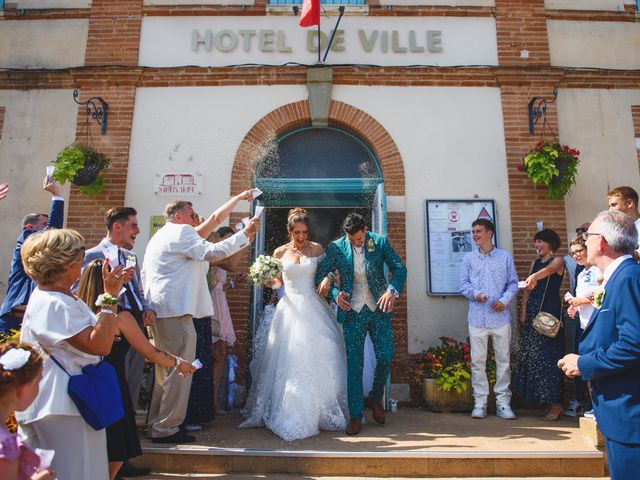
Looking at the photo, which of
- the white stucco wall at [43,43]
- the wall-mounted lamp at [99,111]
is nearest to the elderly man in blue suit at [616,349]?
the wall-mounted lamp at [99,111]

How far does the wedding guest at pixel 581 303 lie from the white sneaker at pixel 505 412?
0.71 meters

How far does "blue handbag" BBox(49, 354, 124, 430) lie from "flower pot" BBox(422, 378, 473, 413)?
4.20 metres

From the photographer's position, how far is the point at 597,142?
7.37 meters

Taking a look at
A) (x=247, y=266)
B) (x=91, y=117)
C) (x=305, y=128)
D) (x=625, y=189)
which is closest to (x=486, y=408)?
(x=625, y=189)

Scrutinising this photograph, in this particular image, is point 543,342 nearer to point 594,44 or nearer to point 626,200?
point 626,200

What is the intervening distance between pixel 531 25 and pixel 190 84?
4996mm

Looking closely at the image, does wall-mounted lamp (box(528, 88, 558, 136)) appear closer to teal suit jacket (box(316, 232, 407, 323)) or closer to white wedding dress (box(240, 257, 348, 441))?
teal suit jacket (box(316, 232, 407, 323))

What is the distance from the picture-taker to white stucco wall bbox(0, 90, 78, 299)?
23.9ft

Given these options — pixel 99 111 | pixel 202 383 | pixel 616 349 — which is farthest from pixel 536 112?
pixel 99 111

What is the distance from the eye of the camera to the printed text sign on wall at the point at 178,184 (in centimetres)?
716

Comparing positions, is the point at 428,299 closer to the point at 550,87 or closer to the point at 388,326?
the point at 388,326

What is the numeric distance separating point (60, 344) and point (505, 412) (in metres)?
4.82

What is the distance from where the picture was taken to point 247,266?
6.95 metres

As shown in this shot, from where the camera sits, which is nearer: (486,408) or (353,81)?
(486,408)
